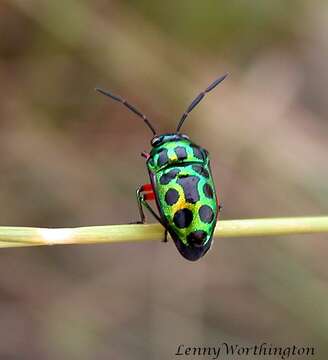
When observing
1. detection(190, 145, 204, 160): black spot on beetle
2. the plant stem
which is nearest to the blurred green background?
detection(190, 145, 204, 160): black spot on beetle

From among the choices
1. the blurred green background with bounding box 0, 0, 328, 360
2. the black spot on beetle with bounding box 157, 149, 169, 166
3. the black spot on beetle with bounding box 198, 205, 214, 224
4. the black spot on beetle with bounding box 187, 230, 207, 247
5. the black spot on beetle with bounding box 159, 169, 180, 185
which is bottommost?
the black spot on beetle with bounding box 187, 230, 207, 247

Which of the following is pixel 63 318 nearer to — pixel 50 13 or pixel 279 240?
pixel 279 240

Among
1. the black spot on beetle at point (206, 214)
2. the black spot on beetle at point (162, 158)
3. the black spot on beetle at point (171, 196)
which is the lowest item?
the black spot on beetle at point (206, 214)

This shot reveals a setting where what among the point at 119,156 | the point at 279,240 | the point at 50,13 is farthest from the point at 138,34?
the point at 279,240

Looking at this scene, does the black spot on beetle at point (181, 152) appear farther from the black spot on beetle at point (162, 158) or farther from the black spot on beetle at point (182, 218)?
the black spot on beetle at point (182, 218)

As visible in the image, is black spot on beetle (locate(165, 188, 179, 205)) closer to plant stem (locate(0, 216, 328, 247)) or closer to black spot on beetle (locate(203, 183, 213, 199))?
black spot on beetle (locate(203, 183, 213, 199))

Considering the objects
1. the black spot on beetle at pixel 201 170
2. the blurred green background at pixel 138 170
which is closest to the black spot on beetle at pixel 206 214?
the black spot on beetle at pixel 201 170
